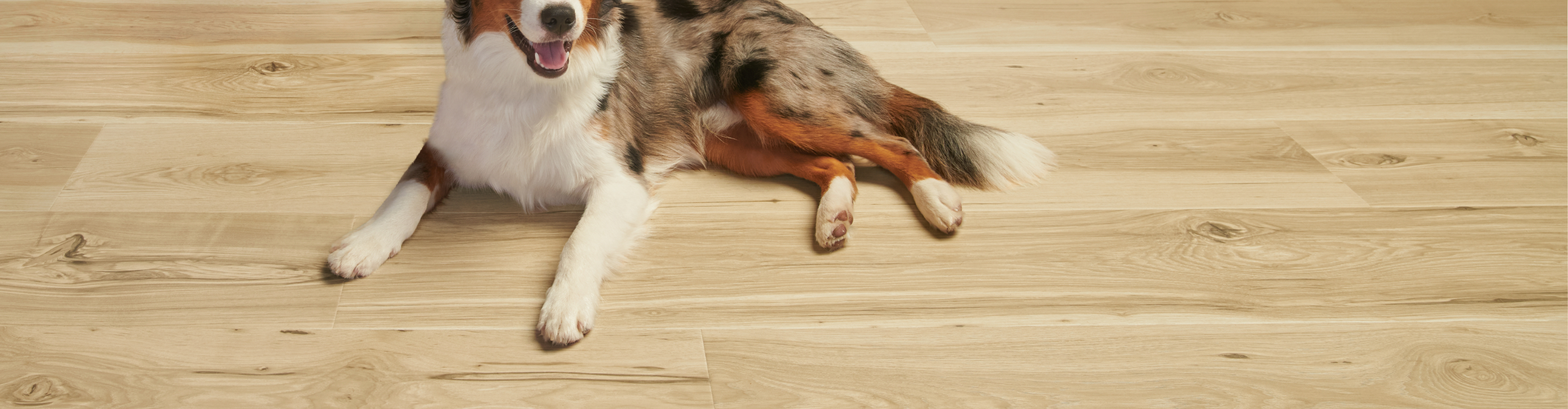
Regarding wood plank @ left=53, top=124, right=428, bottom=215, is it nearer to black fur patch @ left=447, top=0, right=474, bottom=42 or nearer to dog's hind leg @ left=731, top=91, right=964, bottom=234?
black fur patch @ left=447, top=0, right=474, bottom=42

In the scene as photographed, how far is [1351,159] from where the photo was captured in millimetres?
2832

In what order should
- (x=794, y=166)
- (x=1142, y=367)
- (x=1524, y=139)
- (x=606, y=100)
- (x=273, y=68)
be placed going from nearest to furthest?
(x=1142, y=367)
(x=606, y=100)
(x=794, y=166)
(x=1524, y=139)
(x=273, y=68)

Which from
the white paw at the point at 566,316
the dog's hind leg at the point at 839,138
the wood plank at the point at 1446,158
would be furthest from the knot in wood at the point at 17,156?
the wood plank at the point at 1446,158

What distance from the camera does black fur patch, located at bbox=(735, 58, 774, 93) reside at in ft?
8.23

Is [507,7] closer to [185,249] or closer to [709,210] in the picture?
[709,210]

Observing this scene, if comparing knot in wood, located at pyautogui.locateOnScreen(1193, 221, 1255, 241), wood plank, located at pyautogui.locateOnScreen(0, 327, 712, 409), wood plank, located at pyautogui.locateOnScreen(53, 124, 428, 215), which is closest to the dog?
wood plank, located at pyautogui.locateOnScreen(0, 327, 712, 409)

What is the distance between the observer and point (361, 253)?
2.10 metres

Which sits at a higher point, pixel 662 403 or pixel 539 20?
pixel 539 20

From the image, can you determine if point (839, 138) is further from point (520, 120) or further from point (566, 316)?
point (566, 316)

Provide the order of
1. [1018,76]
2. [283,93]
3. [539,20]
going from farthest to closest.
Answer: [1018,76], [283,93], [539,20]

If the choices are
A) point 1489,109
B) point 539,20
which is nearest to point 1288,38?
point 1489,109

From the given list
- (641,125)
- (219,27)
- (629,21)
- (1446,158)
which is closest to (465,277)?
(641,125)

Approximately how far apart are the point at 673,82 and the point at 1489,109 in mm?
2690

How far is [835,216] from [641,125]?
1.90 ft
